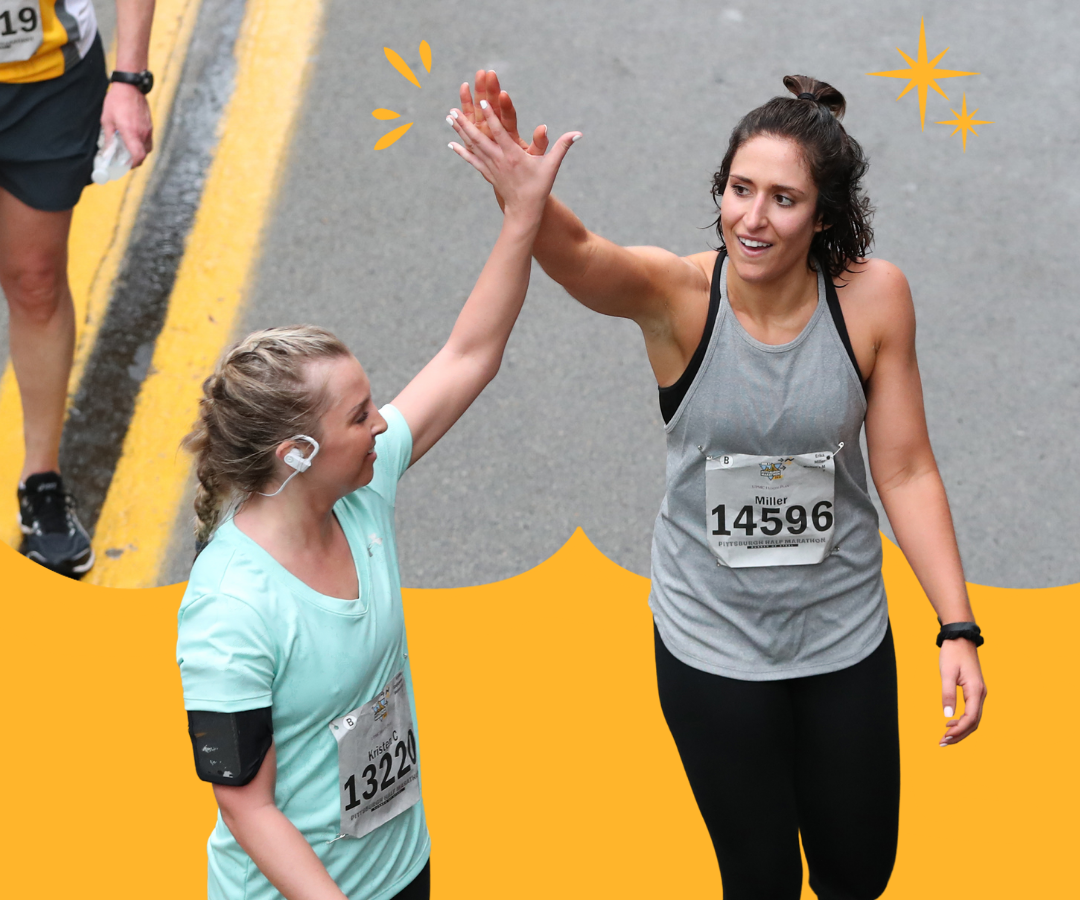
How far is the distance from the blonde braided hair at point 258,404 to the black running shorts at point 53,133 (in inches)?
65.5

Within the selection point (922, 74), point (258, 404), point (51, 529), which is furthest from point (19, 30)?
point (922, 74)

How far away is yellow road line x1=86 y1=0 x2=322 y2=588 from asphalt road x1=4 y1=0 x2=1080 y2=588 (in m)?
0.09

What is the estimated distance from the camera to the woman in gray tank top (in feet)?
7.66

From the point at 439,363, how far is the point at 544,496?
1730 mm

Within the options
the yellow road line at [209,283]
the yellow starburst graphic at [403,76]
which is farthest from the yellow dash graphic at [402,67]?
the yellow road line at [209,283]

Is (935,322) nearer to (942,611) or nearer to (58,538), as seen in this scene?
(942,611)

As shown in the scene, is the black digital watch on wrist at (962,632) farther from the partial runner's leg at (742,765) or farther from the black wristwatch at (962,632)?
the partial runner's leg at (742,765)

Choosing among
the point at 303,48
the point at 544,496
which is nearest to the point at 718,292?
the point at 544,496

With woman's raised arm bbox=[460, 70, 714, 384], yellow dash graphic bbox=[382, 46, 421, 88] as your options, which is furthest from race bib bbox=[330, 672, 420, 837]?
yellow dash graphic bbox=[382, 46, 421, 88]

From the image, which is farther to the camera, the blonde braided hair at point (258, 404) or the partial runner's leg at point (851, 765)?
the partial runner's leg at point (851, 765)

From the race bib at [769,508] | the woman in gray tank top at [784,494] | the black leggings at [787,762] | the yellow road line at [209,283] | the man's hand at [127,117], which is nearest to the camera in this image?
the woman in gray tank top at [784,494]

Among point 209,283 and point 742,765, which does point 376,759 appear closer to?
point 742,765

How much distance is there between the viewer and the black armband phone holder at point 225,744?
1.81 meters

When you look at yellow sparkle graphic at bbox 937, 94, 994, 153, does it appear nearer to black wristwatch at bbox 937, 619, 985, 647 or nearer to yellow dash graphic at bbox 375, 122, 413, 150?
yellow dash graphic at bbox 375, 122, 413, 150
